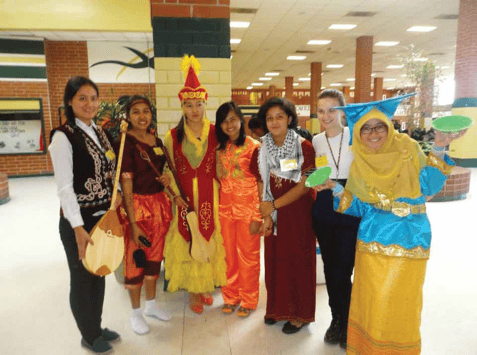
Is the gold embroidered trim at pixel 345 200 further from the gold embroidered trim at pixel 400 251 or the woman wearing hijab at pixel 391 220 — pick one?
the gold embroidered trim at pixel 400 251

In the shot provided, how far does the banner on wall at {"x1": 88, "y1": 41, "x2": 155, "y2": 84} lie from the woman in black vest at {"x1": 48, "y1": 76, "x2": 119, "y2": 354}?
24.4 feet

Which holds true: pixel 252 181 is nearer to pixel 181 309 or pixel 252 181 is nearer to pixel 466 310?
pixel 181 309

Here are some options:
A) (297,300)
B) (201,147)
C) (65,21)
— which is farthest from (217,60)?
(65,21)

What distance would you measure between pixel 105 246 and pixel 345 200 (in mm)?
1298

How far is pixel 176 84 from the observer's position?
2.91 meters

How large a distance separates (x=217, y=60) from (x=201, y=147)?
2.90 ft

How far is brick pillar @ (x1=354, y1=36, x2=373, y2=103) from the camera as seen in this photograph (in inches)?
420

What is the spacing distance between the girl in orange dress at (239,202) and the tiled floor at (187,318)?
10.8 inches

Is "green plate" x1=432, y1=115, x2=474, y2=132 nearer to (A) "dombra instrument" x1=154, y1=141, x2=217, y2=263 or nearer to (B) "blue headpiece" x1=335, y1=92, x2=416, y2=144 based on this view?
(B) "blue headpiece" x1=335, y1=92, x2=416, y2=144

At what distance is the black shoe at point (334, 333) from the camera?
216cm

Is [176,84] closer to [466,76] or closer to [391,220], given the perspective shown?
[391,220]

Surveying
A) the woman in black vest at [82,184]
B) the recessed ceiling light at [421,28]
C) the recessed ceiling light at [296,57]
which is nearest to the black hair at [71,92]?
the woman in black vest at [82,184]

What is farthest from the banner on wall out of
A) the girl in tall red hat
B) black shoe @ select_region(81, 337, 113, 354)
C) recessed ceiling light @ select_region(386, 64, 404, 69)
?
recessed ceiling light @ select_region(386, 64, 404, 69)

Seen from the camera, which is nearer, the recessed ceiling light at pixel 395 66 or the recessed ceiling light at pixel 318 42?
the recessed ceiling light at pixel 318 42
